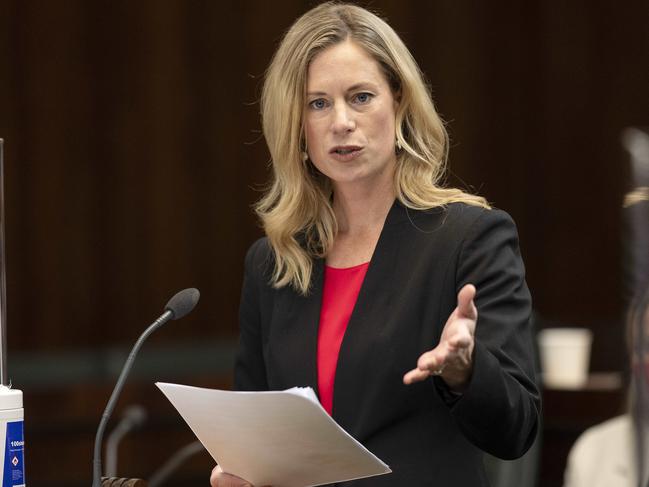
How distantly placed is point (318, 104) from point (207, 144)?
154 inches

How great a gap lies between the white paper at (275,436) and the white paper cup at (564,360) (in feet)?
8.42

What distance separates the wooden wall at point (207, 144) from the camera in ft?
18.1

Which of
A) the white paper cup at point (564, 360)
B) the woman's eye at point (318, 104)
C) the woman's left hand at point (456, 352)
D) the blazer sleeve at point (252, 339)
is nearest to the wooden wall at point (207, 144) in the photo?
the white paper cup at point (564, 360)

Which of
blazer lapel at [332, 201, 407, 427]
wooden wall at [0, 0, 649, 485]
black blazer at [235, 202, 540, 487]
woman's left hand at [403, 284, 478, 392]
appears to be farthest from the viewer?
wooden wall at [0, 0, 649, 485]

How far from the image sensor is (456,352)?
154 cm

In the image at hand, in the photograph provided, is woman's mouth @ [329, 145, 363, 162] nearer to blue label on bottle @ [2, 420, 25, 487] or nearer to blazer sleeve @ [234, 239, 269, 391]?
blazer sleeve @ [234, 239, 269, 391]

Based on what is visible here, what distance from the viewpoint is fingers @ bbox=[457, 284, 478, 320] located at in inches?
60.2

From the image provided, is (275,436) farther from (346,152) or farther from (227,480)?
(346,152)

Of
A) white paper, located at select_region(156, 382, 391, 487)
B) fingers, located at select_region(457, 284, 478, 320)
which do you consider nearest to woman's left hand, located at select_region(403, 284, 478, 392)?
fingers, located at select_region(457, 284, 478, 320)

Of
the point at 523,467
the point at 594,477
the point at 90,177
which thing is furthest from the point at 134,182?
the point at 523,467

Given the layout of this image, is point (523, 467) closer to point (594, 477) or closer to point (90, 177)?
point (594, 477)

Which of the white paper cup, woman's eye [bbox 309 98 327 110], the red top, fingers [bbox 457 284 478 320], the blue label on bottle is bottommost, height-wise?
the white paper cup

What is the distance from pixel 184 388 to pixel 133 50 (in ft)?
14.1

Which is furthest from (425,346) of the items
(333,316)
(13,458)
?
(13,458)
